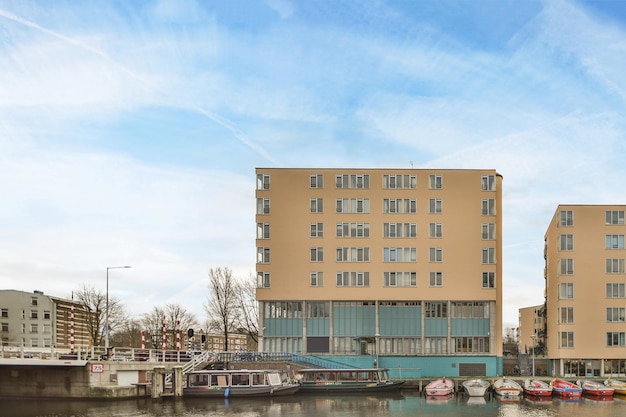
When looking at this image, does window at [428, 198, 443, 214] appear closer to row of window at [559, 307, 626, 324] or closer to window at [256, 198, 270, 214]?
row of window at [559, 307, 626, 324]

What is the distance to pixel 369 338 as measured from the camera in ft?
332

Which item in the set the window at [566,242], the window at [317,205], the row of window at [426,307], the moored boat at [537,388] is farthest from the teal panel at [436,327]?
the window at [317,205]

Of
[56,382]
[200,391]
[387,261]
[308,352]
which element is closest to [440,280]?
[387,261]

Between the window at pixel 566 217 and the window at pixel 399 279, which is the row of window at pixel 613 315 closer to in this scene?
the window at pixel 566 217

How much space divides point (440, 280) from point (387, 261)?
787cm

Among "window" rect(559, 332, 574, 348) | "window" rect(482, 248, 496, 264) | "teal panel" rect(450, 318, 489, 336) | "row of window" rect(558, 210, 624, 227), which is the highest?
"row of window" rect(558, 210, 624, 227)

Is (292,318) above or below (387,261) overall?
below

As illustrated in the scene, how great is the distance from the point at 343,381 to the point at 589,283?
139 ft

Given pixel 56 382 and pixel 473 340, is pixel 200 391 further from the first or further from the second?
pixel 473 340

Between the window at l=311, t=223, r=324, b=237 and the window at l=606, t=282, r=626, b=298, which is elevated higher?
the window at l=311, t=223, r=324, b=237

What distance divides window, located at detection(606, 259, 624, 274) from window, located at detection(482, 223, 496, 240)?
16412mm

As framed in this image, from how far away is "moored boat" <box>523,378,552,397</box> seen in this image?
80.6 meters

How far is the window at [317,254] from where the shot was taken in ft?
335

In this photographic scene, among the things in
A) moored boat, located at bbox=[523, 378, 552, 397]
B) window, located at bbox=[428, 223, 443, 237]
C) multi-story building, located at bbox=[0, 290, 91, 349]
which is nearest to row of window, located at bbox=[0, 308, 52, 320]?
multi-story building, located at bbox=[0, 290, 91, 349]
